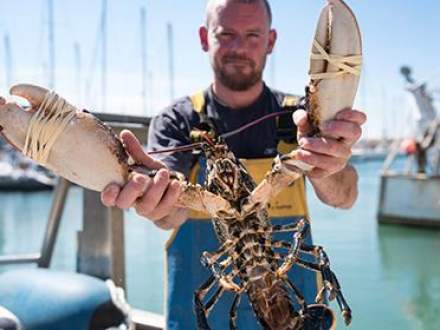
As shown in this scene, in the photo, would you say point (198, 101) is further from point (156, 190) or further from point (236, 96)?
point (156, 190)

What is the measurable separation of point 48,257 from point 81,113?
3.00 m

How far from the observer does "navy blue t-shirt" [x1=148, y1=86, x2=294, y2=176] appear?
2908mm

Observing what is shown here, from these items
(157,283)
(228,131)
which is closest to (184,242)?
(228,131)

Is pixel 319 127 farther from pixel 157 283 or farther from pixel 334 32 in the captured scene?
pixel 157 283

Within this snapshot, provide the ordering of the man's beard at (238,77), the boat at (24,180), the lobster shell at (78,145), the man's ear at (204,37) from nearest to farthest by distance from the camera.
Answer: the lobster shell at (78,145)
the man's beard at (238,77)
the man's ear at (204,37)
the boat at (24,180)

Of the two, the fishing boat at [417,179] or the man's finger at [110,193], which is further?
the fishing boat at [417,179]

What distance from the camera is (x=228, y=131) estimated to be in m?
3.00

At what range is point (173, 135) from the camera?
2.90 metres

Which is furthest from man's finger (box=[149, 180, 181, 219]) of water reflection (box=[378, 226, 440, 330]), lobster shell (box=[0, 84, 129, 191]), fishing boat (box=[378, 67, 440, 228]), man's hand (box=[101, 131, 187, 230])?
fishing boat (box=[378, 67, 440, 228])

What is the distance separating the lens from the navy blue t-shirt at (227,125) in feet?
9.54

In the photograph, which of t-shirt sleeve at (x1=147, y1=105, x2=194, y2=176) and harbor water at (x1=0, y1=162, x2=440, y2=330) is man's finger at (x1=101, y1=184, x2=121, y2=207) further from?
harbor water at (x1=0, y1=162, x2=440, y2=330)

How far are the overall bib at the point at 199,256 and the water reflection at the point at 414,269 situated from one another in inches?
238

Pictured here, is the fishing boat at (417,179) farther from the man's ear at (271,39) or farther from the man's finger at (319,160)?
the man's finger at (319,160)

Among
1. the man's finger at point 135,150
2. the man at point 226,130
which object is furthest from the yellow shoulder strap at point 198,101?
the man's finger at point 135,150
